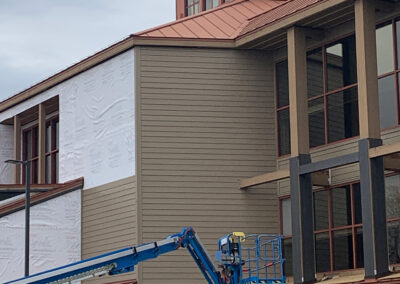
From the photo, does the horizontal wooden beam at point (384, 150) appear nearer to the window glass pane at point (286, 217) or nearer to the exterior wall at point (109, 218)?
the window glass pane at point (286, 217)

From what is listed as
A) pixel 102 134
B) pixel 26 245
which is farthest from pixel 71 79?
pixel 26 245

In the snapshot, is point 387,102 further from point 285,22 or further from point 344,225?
point 285,22

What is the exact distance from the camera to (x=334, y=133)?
3512 cm

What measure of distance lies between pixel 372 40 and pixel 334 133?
428 cm

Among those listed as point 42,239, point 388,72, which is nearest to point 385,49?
point 388,72

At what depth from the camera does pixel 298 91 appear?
34562 millimetres

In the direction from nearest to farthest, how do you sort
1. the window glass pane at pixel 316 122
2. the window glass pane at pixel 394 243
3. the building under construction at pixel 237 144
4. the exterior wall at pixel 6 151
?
the window glass pane at pixel 394 243
the building under construction at pixel 237 144
the window glass pane at pixel 316 122
the exterior wall at pixel 6 151

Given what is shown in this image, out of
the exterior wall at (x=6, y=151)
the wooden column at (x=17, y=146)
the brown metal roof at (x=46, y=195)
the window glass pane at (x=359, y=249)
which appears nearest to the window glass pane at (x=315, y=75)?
the window glass pane at (x=359, y=249)

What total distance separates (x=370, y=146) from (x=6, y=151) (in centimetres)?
2364

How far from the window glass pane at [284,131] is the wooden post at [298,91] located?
2628mm

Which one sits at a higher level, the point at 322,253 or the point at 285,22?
the point at 285,22

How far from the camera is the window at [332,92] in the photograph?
34625mm

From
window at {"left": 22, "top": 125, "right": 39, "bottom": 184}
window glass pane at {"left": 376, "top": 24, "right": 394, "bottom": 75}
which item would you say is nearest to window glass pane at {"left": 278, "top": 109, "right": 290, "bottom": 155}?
window glass pane at {"left": 376, "top": 24, "right": 394, "bottom": 75}

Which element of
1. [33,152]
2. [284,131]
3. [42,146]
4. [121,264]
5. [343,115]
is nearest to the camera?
[121,264]
